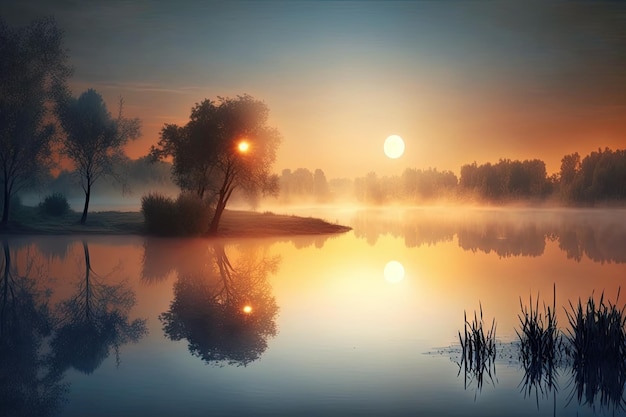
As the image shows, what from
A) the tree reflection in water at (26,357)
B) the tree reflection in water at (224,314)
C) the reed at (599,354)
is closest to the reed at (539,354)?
the reed at (599,354)

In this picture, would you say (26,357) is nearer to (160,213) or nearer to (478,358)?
(478,358)

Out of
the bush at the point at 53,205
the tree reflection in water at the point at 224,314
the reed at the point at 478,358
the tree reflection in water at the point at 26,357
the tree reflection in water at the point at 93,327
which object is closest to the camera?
the tree reflection in water at the point at 26,357

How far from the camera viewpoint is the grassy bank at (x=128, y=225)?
5784 centimetres

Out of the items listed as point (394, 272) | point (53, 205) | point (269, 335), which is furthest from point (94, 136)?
point (269, 335)

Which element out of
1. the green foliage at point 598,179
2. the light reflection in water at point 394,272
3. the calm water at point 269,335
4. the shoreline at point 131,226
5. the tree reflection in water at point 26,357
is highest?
the green foliage at point 598,179

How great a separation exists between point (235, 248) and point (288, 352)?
104 ft

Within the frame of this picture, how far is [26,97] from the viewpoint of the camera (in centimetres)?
5512

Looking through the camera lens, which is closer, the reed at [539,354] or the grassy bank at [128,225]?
the reed at [539,354]

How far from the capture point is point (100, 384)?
12.5m

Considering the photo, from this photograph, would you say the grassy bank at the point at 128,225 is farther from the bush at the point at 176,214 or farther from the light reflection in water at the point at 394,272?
the light reflection in water at the point at 394,272

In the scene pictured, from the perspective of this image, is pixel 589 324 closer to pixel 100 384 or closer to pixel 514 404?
pixel 514 404

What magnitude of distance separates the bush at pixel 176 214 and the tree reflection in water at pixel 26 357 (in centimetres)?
3030

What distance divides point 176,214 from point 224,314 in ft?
123

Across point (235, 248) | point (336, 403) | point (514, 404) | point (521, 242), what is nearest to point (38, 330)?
point (336, 403)
